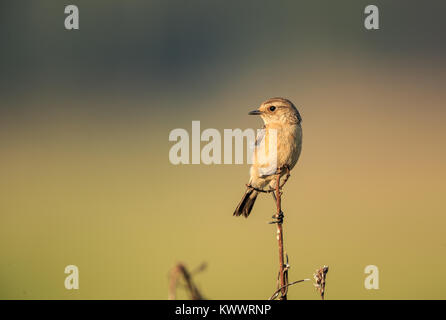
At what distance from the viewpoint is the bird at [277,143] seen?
4.36m

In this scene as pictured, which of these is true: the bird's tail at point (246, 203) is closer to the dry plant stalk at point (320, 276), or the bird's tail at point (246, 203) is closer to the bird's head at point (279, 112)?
the bird's head at point (279, 112)

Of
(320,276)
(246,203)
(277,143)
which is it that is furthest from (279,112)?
(320,276)

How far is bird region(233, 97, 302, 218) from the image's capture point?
4355mm

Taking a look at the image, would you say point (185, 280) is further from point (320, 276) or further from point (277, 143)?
point (277, 143)

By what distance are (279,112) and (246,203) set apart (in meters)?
1.06

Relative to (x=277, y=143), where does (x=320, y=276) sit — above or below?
below

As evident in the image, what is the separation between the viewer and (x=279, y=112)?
4.67 meters

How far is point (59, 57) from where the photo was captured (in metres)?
10.1

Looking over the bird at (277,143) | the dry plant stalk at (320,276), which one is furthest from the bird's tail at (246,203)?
the dry plant stalk at (320,276)

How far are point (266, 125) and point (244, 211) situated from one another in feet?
3.31

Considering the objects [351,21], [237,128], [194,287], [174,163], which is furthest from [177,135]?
[194,287]

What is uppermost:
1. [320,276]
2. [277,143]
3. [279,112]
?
[279,112]

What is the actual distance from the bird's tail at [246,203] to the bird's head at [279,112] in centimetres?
79

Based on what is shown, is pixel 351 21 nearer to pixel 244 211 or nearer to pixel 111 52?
pixel 111 52
